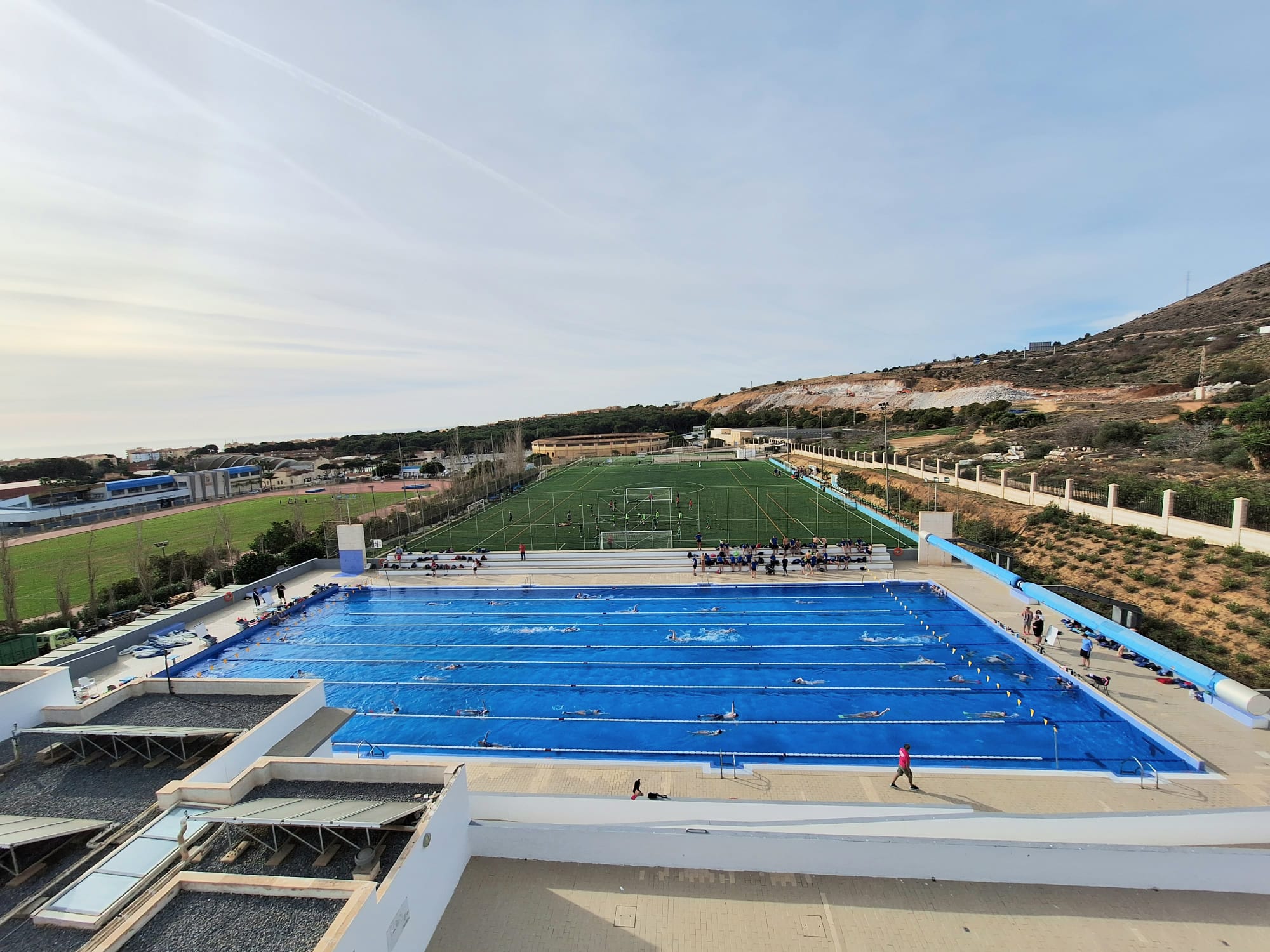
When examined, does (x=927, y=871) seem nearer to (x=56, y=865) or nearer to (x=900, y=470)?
(x=56, y=865)

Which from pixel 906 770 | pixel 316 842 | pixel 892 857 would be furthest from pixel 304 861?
pixel 906 770

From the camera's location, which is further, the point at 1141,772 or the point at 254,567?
the point at 254,567

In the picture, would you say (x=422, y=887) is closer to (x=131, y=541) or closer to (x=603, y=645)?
(x=603, y=645)

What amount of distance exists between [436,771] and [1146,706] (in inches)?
536

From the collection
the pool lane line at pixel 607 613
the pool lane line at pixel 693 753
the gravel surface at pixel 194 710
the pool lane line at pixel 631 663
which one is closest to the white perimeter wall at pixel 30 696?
the gravel surface at pixel 194 710

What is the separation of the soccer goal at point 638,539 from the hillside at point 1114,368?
44592mm

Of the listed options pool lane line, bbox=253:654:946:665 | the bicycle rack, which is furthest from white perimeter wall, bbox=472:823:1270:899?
pool lane line, bbox=253:654:946:665

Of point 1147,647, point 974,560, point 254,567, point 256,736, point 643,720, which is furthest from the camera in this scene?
point 254,567

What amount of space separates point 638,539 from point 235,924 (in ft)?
74.5

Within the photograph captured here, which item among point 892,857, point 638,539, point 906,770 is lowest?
point 906,770

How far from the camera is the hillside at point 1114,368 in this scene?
51969mm

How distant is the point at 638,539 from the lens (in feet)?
89.9

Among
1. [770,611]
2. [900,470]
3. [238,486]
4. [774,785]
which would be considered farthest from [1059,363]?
[238,486]

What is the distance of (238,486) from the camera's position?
7188cm
